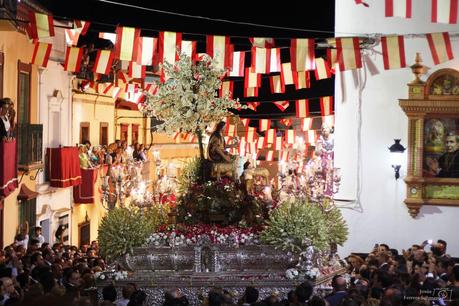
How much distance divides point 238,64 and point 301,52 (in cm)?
270

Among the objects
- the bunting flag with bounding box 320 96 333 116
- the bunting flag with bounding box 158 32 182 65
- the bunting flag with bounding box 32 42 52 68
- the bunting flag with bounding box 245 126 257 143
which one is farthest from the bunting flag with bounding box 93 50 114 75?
the bunting flag with bounding box 245 126 257 143

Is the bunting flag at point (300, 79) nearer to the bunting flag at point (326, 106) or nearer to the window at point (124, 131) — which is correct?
the bunting flag at point (326, 106)

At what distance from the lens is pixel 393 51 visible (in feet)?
64.6

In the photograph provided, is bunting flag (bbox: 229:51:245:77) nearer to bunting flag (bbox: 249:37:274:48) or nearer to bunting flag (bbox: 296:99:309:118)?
bunting flag (bbox: 249:37:274:48)

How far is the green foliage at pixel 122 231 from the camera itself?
50.7ft

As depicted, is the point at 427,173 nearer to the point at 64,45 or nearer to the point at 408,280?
the point at 408,280

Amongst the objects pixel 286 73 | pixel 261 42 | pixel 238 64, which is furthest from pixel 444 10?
pixel 286 73

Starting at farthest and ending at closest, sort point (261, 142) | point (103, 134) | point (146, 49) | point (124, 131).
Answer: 1. point (124, 131)
2. point (261, 142)
3. point (103, 134)
4. point (146, 49)

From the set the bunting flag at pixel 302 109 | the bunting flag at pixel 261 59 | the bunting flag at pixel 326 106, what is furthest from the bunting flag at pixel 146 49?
the bunting flag at pixel 302 109

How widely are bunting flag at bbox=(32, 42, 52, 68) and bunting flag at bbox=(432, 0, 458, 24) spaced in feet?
33.5

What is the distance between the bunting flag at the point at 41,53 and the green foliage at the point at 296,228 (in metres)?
9.30

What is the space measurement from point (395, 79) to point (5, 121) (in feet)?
28.0

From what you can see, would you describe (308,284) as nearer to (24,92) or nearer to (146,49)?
(146,49)

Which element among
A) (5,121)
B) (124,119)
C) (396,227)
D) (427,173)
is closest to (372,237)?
(396,227)
